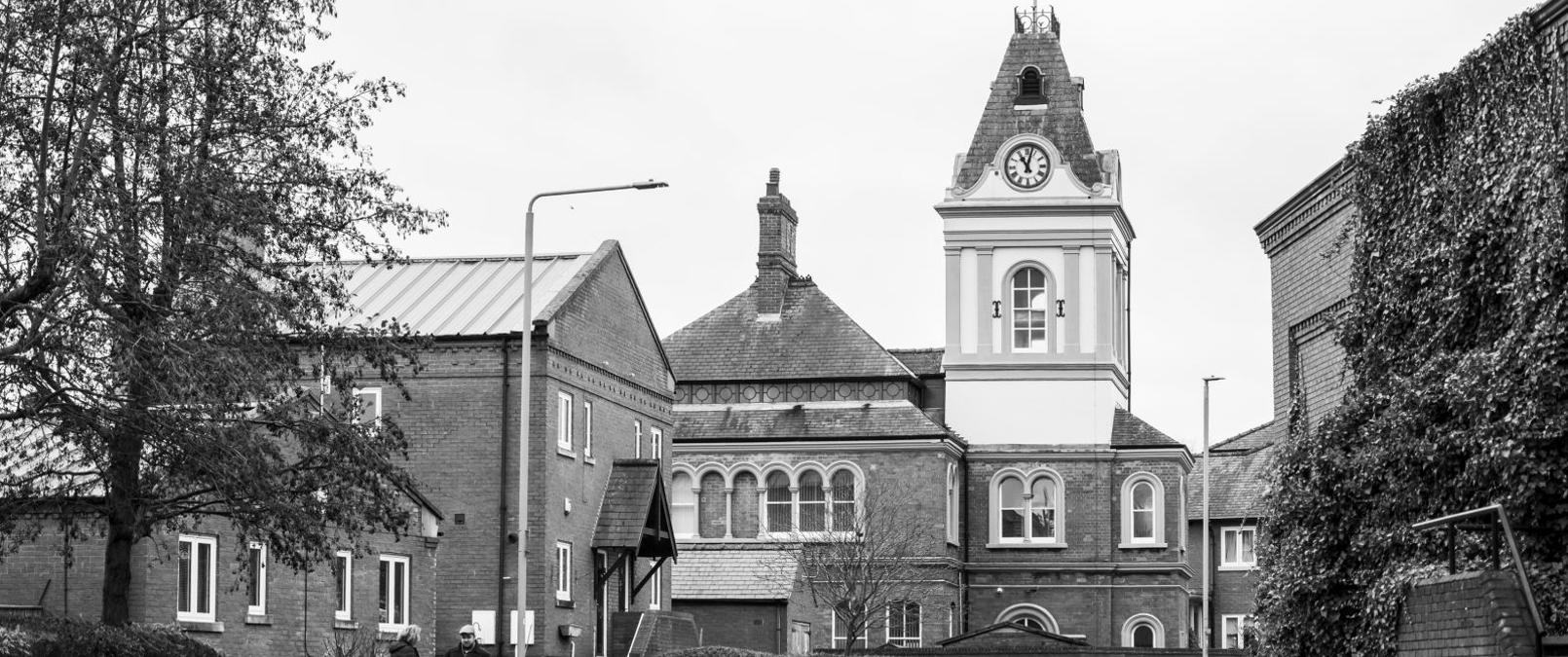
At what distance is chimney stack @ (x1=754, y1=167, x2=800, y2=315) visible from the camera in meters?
72.1

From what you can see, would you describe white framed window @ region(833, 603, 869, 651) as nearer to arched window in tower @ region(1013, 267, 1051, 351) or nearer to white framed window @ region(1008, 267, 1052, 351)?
white framed window @ region(1008, 267, 1052, 351)

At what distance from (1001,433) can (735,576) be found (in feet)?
40.7

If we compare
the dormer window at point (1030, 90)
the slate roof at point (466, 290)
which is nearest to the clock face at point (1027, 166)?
the dormer window at point (1030, 90)

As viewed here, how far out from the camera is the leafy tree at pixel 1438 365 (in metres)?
17.8

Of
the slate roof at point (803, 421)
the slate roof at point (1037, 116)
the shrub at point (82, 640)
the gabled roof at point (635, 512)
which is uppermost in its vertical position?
the slate roof at point (1037, 116)

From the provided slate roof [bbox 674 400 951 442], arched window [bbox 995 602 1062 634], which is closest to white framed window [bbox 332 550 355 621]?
slate roof [bbox 674 400 951 442]

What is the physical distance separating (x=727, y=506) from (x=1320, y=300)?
42385 millimetres

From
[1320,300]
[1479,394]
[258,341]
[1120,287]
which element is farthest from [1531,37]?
[1120,287]

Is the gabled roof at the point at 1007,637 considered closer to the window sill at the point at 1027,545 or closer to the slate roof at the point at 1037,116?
the window sill at the point at 1027,545

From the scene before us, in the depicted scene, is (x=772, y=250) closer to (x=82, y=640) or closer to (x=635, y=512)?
(x=635, y=512)

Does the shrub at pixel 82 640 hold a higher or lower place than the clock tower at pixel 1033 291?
lower

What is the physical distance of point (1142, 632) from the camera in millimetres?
66000

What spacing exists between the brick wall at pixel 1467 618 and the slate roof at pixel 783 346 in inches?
1917

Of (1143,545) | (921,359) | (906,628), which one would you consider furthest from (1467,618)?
(921,359)
